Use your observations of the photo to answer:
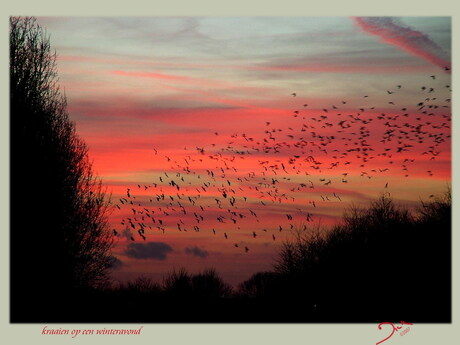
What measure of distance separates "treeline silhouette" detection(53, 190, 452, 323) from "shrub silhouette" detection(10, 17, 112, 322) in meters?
1.67

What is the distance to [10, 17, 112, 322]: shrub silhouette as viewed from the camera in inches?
935

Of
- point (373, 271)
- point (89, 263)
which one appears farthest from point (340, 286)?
point (89, 263)

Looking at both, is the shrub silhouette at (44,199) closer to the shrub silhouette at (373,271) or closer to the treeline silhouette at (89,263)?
the treeline silhouette at (89,263)

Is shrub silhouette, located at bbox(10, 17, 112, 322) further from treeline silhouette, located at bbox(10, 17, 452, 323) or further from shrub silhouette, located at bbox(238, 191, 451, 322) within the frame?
shrub silhouette, located at bbox(238, 191, 451, 322)

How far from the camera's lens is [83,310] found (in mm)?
21016

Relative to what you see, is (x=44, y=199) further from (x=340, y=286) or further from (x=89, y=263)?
(x=340, y=286)

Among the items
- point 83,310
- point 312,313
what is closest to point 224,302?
point 312,313

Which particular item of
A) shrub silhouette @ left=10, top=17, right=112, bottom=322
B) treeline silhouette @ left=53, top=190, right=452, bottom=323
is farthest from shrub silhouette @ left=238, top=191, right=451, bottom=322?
shrub silhouette @ left=10, top=17, right=112, bottom=322

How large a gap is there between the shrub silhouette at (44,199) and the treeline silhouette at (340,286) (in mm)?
1672

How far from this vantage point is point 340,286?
114ft

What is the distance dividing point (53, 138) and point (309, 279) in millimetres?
17680

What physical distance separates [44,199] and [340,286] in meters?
15.6

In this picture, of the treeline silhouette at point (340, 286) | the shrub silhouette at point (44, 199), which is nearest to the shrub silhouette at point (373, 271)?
Answer: the treeline silhouette at point (340, 286)

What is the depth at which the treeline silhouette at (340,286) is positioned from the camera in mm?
20844
